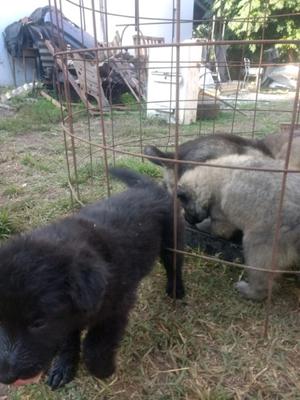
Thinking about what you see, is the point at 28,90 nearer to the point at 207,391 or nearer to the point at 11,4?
the point at 11,4

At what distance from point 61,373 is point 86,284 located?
2.52ft

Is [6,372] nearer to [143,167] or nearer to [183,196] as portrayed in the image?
[183,196]

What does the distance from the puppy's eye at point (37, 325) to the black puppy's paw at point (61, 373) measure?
0.63 metres

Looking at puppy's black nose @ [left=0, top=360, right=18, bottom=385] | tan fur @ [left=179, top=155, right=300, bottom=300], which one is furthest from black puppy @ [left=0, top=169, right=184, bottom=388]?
tan fur @ [left=179, top=155, right=300, bottom=300]

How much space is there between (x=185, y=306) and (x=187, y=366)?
47cm

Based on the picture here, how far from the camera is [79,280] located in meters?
1.51

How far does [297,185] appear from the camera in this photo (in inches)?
103

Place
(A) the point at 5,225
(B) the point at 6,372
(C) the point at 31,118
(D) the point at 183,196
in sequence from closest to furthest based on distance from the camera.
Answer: (B) the point at 6,372
(D) the point at 183,196
(A) the point at 5,225
(C) the point at 31,118

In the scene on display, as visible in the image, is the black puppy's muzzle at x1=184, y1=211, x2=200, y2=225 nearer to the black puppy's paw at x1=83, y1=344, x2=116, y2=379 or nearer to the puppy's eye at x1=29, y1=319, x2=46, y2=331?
the black puppy's paw at x1=83, y1=344, x2=116, y2=379

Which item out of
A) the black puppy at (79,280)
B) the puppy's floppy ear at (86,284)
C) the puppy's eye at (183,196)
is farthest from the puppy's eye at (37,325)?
the puppy's eye at (183,196)

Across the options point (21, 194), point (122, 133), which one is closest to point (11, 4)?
point (122, 133)

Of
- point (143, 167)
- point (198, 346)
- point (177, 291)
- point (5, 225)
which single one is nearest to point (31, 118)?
point (143, 167)

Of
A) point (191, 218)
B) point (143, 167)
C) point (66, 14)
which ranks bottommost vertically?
point (143, 167)

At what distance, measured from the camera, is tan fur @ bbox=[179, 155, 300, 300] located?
2.45 metres
